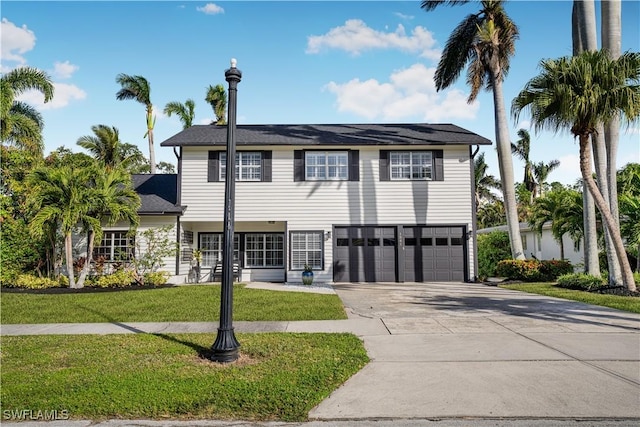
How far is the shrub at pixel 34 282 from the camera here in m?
13.3

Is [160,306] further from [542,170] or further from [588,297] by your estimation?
[542,170]

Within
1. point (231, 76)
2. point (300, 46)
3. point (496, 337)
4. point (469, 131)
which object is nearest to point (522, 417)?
A: point (496, 337)

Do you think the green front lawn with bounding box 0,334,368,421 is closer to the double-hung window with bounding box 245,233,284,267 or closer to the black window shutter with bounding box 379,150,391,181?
the black window shutter with bounding box 379,150,391,181

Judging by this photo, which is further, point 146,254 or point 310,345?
point 146,254

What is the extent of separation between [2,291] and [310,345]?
1236 centimetres

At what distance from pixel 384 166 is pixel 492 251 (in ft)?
27.6

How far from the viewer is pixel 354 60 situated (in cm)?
1351

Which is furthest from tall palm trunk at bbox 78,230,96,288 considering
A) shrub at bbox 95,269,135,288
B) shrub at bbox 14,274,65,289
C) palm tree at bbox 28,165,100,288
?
shrub at bbox 14,274,65,289

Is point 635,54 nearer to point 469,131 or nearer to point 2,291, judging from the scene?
point 469,131

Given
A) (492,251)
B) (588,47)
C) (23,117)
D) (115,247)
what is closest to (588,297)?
(588,47)

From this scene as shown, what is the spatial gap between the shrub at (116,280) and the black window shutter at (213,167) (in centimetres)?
500

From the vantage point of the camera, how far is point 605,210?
11.5m

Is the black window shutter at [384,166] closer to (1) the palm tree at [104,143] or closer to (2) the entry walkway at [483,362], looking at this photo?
(2) the entry walkway at [483,362]

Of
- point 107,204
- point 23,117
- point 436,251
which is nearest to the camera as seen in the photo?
point 107,204
